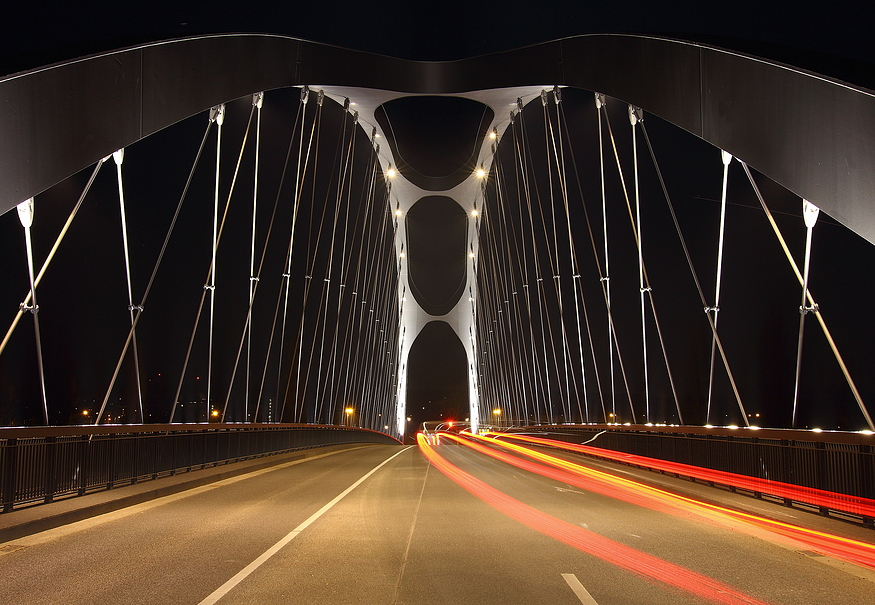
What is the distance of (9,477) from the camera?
821 centimetres

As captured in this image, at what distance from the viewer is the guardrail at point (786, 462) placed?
8.23 meters

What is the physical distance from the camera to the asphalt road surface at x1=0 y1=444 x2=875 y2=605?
5105 mm

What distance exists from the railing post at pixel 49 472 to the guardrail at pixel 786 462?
9.16m

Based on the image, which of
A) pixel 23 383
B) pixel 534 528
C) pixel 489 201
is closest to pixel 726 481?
pixel 534 528

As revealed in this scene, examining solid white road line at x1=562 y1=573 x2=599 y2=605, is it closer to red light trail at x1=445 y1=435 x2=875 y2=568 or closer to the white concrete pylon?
red light trail at x1=445 y1=435 x2=875 y2=568

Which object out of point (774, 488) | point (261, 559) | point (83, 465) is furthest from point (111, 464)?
point (774, 488)

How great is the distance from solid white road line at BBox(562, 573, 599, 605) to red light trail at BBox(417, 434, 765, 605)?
57 cm

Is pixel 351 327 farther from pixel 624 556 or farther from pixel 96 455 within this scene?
pixel 624 556

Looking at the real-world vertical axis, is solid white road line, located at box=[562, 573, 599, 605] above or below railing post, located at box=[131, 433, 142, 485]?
below

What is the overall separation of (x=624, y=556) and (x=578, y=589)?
146 centimetres

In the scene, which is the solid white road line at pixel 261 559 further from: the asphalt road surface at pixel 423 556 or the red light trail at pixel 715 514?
the red light trail at pixel 715 514

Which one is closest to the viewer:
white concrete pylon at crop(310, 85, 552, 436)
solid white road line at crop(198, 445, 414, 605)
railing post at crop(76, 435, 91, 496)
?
solid white road line at crop(198, 445, 414, 605)

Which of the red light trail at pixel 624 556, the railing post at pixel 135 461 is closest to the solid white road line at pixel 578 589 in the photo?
the red light trail at pixel 624 556

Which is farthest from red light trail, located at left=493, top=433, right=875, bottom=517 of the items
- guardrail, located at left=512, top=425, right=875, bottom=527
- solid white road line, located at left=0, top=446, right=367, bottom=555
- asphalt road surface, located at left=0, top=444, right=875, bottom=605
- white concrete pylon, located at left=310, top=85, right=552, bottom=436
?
white concrete pylon, located at left=310, top=85, right=552, bottom=436
